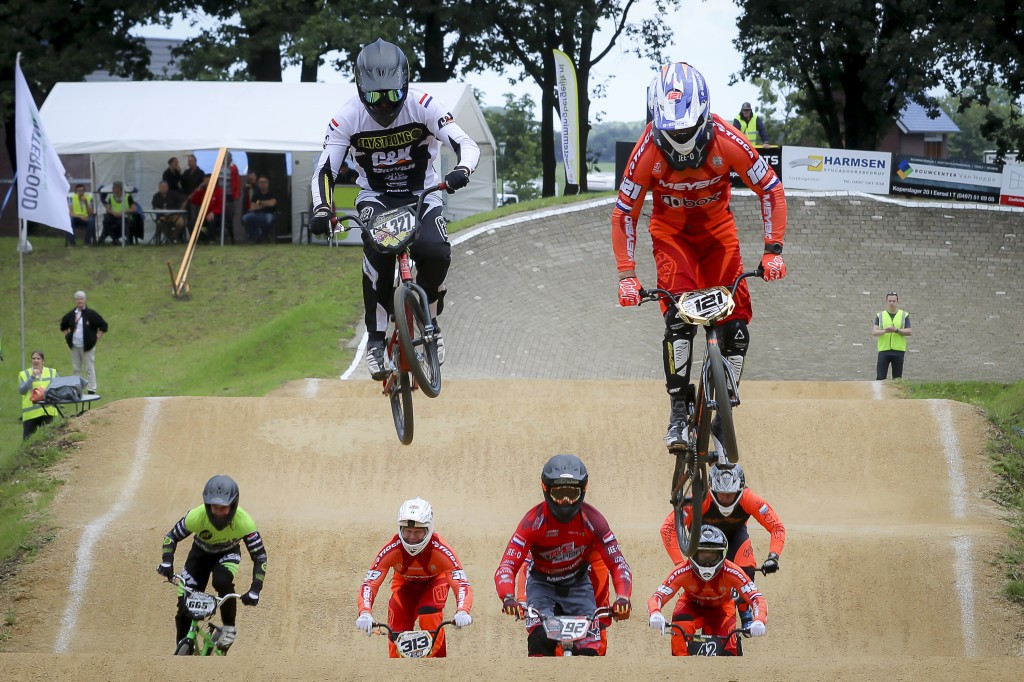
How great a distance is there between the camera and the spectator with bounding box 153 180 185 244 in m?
32.4

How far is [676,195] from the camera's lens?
29.9 ft

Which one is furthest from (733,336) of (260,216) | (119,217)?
(119,217)

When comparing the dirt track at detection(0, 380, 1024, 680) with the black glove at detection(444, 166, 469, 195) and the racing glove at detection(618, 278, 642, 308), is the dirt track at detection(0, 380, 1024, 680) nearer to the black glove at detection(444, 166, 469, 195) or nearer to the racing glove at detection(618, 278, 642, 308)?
the racing glove at detection(618, 278, 642, 308)

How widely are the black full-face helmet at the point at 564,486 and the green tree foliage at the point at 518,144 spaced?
221ft

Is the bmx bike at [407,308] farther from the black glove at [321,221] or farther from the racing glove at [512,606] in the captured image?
the racing glove at [512,606]

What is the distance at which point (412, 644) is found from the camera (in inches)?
391

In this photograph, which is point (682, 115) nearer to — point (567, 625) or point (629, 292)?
point (629, 292)

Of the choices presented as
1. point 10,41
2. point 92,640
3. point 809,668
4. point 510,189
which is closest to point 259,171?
point 10,41

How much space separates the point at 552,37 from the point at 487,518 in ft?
103

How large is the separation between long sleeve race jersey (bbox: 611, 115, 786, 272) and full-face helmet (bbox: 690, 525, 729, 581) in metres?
2.54

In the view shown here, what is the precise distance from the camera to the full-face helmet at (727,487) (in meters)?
10.8

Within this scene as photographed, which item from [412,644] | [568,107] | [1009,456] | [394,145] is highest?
[568,107]

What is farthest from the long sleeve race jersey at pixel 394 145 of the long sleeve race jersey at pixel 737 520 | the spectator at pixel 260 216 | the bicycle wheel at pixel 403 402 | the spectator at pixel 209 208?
the spectator at pixel 260 216

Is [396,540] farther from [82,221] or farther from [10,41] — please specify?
[10,41]
